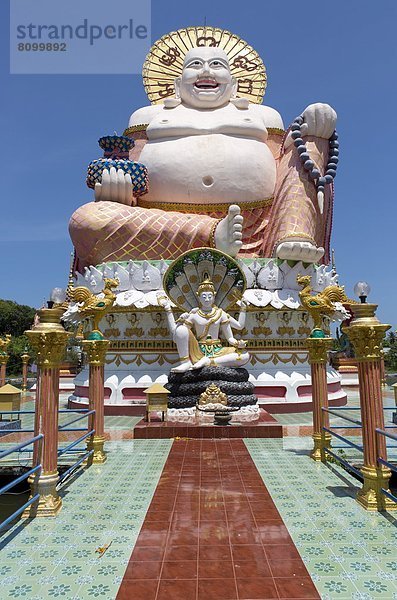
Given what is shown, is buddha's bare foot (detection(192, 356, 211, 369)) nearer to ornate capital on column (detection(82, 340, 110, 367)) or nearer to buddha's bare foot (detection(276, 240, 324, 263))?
ornate capital on column (detection(82, 340, 110, 367))

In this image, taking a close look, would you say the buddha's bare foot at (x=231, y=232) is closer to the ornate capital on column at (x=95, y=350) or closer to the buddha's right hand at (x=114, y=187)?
the buddha's right hand at (x=114, y=187)

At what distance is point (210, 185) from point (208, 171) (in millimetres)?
429

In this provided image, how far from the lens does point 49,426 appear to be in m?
4.84

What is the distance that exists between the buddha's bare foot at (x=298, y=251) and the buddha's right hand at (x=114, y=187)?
4854 millimetres

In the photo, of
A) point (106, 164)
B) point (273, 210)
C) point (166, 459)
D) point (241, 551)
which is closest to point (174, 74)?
point (106, 164)

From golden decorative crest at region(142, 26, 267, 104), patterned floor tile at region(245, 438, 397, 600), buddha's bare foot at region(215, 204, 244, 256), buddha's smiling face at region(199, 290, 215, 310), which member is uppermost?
golden decorative crest at region(142, 26, 267, 104)

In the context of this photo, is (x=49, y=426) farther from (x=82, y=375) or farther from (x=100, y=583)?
(x=82, y=375)

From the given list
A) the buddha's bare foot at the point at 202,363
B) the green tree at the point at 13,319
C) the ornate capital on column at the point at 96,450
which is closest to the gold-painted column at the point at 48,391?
the ornate capital on column at the point at 96,450

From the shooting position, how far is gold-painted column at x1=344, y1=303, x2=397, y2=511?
15.2 ft

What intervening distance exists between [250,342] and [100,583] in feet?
30.2

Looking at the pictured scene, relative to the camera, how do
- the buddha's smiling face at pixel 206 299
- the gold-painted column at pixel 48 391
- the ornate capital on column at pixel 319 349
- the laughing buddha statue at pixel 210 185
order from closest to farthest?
the gold-painted column at pixel 48 391, the ornate capital on column at pixel 319 349, the buddha's smiling face at pixel 206 299, the laughing buddha statue at pixel 210 185

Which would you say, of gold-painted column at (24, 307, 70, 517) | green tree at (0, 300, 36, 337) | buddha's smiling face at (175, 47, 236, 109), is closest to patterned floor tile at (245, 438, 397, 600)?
gold-painted column at (24, 307, 70, 517)

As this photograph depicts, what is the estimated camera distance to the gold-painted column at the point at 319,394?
258 inches

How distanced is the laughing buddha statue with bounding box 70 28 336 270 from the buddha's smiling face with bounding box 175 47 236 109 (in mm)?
34
